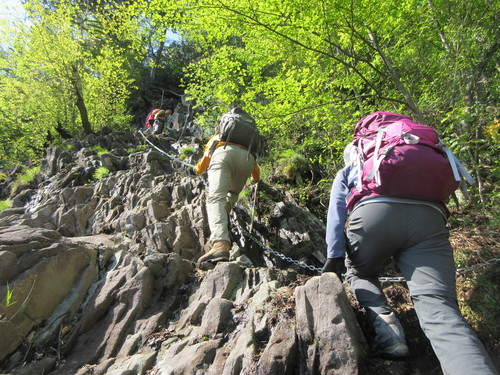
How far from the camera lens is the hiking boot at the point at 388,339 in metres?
2.22

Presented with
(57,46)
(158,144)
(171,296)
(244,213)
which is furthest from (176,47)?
(171,296)

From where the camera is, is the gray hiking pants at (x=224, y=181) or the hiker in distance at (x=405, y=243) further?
the gray hiking pants at (x=224, y=181)

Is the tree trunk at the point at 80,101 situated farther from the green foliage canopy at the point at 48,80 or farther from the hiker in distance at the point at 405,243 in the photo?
the hiker in distance at the point at 405,243

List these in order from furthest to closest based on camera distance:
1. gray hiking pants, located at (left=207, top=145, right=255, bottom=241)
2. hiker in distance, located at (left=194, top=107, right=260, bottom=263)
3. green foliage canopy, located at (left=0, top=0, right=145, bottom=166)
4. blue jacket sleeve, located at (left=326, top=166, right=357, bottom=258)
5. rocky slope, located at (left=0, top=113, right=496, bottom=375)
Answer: green foliage canopy, located at (left=0, top=0, right=145, bottom=166) → hiker in distance, located at (left=194, top=107, right=260, bottom=263) → gray hiking pants, located at (left=207, top=145, right=255, bottom=241) → blue jacket sleeve, located at (left=326, top=166, right=357, bottom=258) → rocky slope, located at (left=0, top=113, right=496, bottom=375)

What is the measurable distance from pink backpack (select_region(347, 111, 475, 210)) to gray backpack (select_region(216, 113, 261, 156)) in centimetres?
329

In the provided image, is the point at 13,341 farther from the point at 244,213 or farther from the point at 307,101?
the point at 307,101

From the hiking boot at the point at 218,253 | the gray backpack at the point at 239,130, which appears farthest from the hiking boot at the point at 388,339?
the gray backpack at the point at 239,130

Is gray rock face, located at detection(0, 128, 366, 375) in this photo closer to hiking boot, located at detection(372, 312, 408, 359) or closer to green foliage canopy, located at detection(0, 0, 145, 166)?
hiking boot, located at detection(372, 312, 408, 359)

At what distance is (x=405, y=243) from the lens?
243cm

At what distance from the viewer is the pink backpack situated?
2375mm

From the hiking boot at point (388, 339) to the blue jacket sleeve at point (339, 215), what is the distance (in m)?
0.65

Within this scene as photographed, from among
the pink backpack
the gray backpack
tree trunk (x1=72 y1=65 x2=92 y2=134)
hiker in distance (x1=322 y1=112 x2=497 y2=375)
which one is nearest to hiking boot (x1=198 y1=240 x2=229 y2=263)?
the gray backpack

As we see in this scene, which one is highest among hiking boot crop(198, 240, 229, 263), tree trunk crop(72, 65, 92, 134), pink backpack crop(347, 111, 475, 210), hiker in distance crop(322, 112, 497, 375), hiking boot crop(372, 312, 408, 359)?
tree trunk crop(72, 65, 92, 134)

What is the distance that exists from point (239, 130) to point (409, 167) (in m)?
3.71
